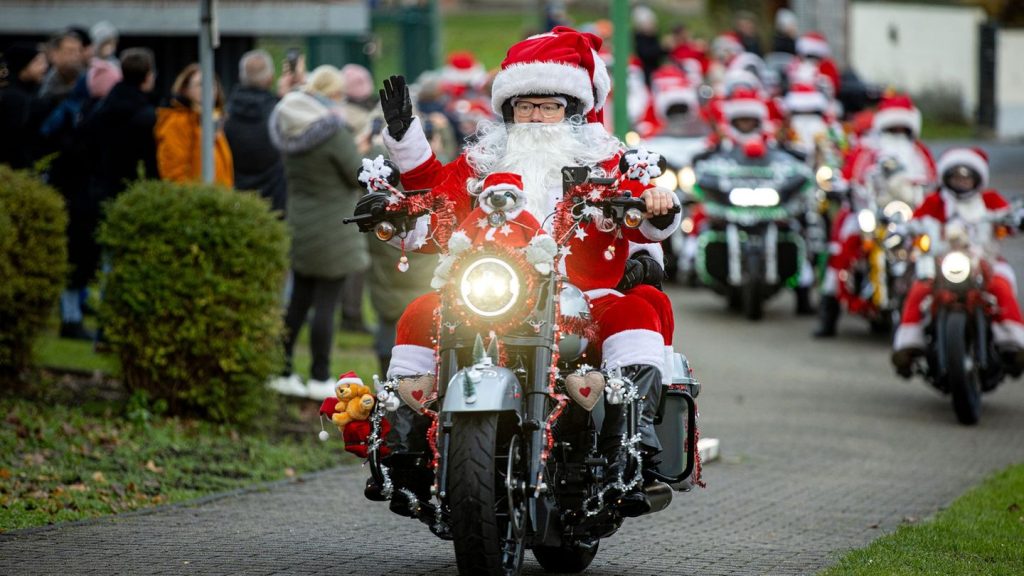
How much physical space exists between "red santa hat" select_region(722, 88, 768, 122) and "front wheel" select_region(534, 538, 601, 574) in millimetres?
12160

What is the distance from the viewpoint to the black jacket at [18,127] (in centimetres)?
1438

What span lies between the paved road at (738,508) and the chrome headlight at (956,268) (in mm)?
1100

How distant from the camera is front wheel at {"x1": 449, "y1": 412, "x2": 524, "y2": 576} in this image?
20.7ft

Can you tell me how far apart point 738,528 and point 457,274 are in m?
2.79

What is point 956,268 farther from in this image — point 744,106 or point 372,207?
point 372,207

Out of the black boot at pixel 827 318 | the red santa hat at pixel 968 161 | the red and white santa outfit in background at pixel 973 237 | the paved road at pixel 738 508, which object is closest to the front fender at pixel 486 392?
the paved road at pixel 738 508

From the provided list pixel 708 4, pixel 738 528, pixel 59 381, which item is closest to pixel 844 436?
pixel 738 528

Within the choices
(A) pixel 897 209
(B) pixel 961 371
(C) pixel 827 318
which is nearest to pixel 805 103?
(C) pixel 827 318

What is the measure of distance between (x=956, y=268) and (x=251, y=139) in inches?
207

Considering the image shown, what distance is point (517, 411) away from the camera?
21.5 feet

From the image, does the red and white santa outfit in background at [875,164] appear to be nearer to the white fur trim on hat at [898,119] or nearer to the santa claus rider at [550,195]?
the white fur trim on hat at [898,119]

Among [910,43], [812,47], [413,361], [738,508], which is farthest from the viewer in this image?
[910,43]

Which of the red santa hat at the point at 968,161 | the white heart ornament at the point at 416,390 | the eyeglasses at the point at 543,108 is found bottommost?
the white heart ornament at the point at 416,390

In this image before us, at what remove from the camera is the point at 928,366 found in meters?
13.6
